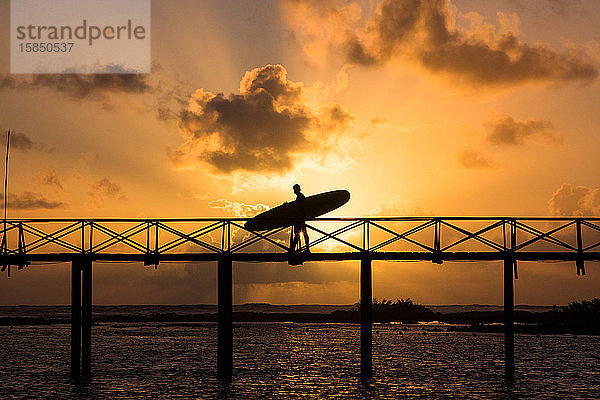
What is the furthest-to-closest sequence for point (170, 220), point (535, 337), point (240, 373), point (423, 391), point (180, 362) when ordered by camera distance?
point (535, 337)
point (180, 362)
point (240, 373)
point (423, 391)
point (170, 220)

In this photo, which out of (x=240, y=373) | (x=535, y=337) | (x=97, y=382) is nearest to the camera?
(x=97, y=382)

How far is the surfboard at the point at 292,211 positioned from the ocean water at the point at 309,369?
692 centimetres

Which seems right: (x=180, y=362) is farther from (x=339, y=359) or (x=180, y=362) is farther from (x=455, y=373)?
(x=455, y=373)

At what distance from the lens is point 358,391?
30406mm

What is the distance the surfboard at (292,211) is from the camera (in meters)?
29.4

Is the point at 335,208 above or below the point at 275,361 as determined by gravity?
above

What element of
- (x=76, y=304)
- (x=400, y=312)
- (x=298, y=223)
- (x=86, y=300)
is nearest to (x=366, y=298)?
(x=298, y=223)

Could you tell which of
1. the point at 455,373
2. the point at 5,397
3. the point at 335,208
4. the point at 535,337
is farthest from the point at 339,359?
the point at 535,337

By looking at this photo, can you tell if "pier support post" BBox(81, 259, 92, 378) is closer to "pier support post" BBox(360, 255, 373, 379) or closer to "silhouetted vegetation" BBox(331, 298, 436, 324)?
"pier support post" BBox(360, 255, 373, 379)

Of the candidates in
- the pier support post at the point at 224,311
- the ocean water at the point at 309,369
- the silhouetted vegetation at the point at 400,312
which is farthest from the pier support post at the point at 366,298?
the silhouetted vegetation at the point at 400,312

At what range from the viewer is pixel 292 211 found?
29.7 metres

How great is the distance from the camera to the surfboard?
2939 centimetres

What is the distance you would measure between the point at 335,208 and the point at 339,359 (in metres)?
18.7

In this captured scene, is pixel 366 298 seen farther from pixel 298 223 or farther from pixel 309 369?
pixel 309 369
